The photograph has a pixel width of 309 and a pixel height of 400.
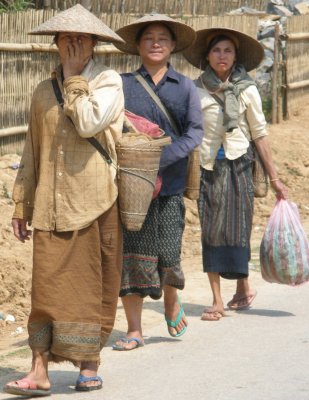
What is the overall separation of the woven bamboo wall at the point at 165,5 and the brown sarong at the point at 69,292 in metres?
9.74

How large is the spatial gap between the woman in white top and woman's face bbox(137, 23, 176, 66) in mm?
950

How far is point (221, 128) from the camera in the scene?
7.77m

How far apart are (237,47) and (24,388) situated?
320cm

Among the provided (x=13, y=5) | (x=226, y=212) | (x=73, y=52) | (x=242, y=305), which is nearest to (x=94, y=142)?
(x=73, y=52)

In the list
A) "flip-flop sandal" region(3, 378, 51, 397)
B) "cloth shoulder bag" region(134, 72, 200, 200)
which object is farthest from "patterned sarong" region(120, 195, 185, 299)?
"flip-flop sandal" region(3, 378, 51, 397)

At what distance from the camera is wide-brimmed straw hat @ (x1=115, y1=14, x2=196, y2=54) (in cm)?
677

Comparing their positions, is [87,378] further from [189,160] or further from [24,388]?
[189,160]

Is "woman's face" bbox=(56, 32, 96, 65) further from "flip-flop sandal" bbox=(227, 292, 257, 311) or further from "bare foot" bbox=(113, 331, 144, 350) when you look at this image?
"flip-flop sandal" bbox=(227, 292, 257, 311)

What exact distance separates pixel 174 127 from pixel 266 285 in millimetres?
2646

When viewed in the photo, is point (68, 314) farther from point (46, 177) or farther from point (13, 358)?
point (13, 358)

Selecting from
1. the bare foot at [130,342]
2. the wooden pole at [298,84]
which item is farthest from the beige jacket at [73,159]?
the wooden pole at [298,84]

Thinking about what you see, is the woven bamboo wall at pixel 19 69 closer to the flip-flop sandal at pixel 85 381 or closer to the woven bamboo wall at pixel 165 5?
the woven bamboo wall at pixel 165 5

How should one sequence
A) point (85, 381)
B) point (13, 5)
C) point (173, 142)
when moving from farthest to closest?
point (13, 5)
point (173, 142)
point (85, 381)

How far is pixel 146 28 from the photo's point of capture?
6859 mm
